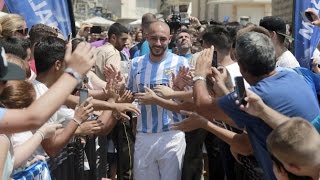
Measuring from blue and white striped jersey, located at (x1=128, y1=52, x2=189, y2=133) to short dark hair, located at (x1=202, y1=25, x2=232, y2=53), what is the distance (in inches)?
15.0

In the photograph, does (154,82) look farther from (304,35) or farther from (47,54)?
(304,35)

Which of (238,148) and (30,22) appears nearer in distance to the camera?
(238,148)

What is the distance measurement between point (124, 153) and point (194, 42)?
359cm

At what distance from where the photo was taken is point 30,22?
7.34 m

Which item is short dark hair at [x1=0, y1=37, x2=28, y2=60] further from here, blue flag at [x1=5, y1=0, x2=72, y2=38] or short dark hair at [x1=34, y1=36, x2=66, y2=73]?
blue flag at [x1=5, y1=0, x2=72, y2=38]

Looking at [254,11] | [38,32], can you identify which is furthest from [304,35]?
[254,11]

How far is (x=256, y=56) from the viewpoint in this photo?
13.9ft

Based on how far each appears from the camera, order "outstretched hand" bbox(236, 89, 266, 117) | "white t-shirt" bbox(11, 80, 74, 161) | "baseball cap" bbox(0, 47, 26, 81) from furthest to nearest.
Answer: "white t-shirt" bbox(11, 80, 74, 161) < "outstretched hand" bbox(236, 89, 266, 117) < "baseball cap" bbox(0, 47, 26, 81)

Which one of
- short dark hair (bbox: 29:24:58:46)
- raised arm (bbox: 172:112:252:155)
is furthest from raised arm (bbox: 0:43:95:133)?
short dark hair (bbox: 29:24:58:46)

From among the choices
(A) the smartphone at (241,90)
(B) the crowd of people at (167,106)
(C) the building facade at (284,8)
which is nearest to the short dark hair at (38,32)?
(B) the crowd of people at (167,106)

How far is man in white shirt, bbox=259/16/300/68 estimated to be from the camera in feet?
22.3

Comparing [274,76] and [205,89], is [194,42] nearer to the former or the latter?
[205,89]

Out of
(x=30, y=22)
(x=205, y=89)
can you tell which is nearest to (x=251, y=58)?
(x=205, y=89)

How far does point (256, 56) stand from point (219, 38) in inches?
95.8
